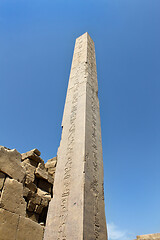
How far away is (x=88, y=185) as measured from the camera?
370 cm

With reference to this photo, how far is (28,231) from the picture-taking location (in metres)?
2.37

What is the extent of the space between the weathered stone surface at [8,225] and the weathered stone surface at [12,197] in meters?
0.06

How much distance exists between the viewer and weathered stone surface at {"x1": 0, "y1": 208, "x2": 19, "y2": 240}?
6.78 ft

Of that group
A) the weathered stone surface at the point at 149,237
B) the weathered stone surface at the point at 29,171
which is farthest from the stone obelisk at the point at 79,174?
the weathered stone surface at the point at 149,237

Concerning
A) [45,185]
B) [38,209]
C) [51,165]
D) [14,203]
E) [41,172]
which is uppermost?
[51,165]

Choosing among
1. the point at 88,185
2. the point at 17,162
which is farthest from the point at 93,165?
the point at 17,162

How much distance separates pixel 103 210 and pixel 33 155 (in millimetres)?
2219

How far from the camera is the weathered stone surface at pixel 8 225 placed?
2066 mm

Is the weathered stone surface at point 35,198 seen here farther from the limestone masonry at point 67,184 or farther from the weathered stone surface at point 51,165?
the weathered stone surface at point 51,165

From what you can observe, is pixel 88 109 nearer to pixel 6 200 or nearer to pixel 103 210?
pixel 103 210

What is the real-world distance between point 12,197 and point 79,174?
1623 mm

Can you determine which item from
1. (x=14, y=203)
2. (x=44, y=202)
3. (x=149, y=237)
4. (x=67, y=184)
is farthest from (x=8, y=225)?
(x=149, y=237)

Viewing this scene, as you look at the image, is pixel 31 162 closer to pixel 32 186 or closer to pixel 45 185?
pixel 32 186

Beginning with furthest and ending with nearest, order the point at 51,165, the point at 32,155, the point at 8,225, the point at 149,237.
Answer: the point at 51,165, the point at 32,155, the point at 149,237, the point at 8,225
